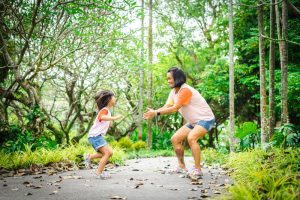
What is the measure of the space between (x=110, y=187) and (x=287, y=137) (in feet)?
14.5

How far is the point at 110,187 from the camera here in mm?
5184

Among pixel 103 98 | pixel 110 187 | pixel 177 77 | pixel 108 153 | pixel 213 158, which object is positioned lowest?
pixel 213 158

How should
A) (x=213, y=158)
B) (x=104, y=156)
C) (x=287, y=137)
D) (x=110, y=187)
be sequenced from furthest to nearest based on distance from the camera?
(x=213, y=158), (x=287, y=137), (x=104, y=156), (x=110, y=187)

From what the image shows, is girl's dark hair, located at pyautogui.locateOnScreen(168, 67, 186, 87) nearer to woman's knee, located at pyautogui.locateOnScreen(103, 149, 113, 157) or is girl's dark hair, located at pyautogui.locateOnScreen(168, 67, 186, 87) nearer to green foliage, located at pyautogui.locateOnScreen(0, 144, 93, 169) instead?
woman's knee, located at pyautogui.locateOnScreen(103, 149, 113, 157)

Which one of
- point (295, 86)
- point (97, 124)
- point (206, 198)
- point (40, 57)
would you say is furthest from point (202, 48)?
point (206, 198)

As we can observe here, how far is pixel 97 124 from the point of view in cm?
621

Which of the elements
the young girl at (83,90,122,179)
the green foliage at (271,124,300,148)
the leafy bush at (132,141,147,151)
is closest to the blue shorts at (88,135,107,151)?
the young girl at (83,90,122,179)

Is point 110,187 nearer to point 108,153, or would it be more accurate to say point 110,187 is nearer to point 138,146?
point 108,153

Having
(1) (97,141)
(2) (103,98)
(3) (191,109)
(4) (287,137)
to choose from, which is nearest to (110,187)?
(1) (97,141)

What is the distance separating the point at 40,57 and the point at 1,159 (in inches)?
113

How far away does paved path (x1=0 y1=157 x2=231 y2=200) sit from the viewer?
14.8 ft

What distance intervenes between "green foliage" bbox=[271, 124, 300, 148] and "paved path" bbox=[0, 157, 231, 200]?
2006 mm

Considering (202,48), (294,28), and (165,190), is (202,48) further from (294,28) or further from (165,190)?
(165,190)

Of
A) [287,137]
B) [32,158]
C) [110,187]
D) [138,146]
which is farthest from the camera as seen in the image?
[138,146]
